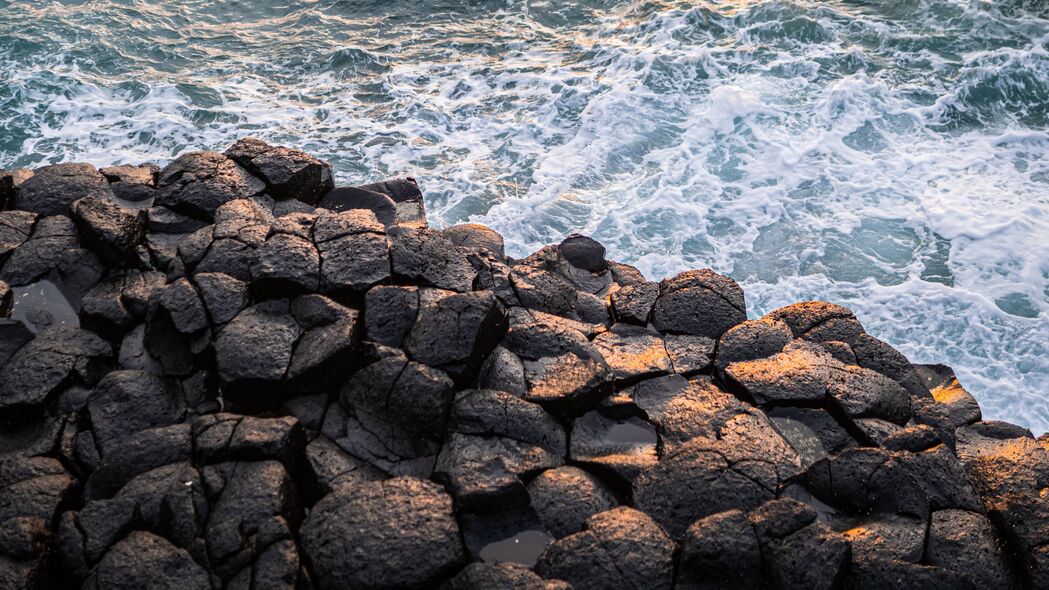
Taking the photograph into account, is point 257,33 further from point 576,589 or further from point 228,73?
point 576,589

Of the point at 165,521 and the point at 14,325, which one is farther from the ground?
the point at 14,325

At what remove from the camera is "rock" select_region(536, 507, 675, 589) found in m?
4.69

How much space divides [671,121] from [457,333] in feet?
26.2

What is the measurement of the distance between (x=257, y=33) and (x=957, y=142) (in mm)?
12923

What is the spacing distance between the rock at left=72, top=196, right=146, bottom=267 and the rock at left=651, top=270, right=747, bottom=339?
4590mm

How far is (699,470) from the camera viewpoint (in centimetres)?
525

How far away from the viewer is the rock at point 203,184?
7430mm

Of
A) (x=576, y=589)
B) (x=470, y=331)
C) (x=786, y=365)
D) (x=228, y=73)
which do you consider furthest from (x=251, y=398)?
(x=228, y=73)

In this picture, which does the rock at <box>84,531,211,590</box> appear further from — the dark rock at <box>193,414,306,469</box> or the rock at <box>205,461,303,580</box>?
the dark rock at <box>193,414,306,469</box>

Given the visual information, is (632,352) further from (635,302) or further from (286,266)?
(286,266)

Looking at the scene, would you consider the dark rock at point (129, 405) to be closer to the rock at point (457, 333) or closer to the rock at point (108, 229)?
the rock at point (108, 229)

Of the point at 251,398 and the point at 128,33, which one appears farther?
the point at 128,33

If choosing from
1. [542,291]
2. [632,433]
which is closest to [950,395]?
[632,433]

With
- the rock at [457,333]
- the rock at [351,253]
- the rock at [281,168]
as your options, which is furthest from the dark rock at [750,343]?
the rock at [281,168]
